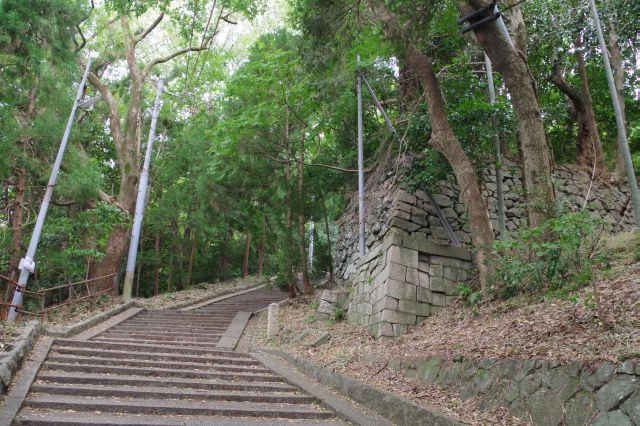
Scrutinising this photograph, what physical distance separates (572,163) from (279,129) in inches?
297

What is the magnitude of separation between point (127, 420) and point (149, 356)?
300 cm

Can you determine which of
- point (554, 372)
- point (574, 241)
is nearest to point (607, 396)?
point (554, 372)

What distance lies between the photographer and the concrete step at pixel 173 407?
4.25 metres

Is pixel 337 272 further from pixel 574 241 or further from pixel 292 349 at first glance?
pixel 574 241

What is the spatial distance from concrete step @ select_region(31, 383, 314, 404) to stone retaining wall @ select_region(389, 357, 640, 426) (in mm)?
1861

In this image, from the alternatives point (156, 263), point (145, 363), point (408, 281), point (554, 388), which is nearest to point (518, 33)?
point (408, 281)

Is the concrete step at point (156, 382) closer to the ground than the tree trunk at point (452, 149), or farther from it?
closer to the ground

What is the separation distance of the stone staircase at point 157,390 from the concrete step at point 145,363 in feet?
0.04

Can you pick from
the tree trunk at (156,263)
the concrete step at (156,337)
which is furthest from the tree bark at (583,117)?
the tree trunk at (156,263)

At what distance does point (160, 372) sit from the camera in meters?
6.00

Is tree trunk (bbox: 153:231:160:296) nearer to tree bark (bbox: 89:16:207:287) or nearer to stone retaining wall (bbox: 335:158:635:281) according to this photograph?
tree bark (bbox: 89:16:207:287)

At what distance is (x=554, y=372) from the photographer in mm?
3467

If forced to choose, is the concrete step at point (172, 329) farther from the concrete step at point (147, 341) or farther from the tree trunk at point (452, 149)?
the tree trunk at point (452, 149)

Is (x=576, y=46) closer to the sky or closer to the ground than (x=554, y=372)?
closer to the sky
